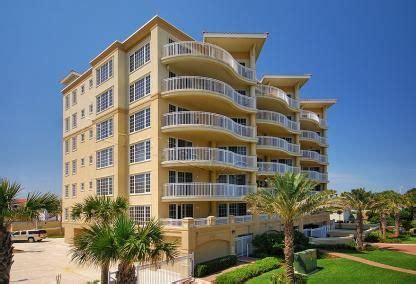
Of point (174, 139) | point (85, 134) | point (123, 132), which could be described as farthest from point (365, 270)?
point (85, 134)

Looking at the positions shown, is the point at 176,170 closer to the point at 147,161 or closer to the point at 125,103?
the point at 147,161

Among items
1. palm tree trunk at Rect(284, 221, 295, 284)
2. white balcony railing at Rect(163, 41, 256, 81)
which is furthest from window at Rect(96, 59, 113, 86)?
palm tree trunk at Rect(284, 221, 295, 284)

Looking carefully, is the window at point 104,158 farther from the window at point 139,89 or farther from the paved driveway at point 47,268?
the paved driveway at point 47,268

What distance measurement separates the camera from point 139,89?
103 ft

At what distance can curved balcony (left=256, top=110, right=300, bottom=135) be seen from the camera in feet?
126

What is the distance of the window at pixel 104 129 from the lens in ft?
109

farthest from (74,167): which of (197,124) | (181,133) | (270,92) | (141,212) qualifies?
(270,92)

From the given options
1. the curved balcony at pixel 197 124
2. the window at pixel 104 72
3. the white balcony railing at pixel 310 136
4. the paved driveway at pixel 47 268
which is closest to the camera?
the paved driveway at pixel 47 268

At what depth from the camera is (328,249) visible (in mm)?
33938

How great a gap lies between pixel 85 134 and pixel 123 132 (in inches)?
363

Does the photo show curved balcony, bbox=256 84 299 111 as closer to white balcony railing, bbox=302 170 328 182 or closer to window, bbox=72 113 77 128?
white balcony railing, bbox=302 170 328 182

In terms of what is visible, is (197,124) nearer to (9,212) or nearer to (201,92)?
(201,92)

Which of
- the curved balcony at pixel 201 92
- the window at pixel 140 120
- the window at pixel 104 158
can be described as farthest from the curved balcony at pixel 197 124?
the window at pixel 104 158

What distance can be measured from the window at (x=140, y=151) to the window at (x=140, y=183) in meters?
1.39
